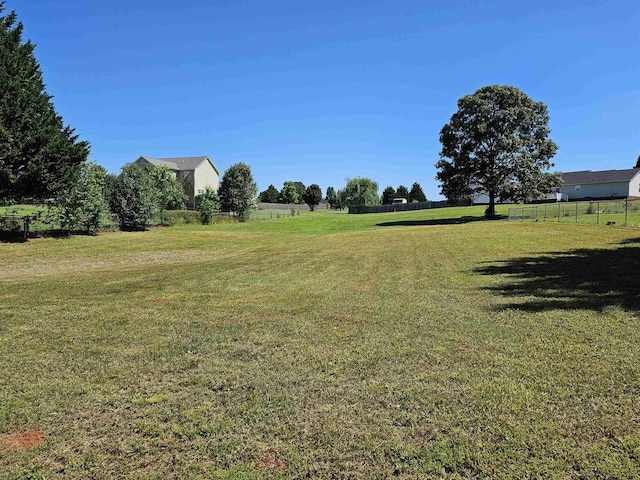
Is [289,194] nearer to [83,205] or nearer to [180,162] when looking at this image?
[180,162]

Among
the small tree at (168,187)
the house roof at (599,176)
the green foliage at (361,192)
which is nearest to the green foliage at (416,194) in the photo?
the green foliage at (361,192)

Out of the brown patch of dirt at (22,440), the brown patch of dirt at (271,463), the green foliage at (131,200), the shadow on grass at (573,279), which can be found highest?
the green foliage at (131,200)

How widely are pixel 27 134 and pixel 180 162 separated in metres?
43.1

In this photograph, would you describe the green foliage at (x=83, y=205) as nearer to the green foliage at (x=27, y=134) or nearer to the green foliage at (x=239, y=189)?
the green foliage at (x=27, y=134)

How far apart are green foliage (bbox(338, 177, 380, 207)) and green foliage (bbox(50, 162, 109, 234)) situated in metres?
67.4

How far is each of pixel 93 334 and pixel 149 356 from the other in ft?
4.93

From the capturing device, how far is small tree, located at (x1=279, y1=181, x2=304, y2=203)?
126 metres

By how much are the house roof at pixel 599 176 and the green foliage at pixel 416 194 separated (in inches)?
1695

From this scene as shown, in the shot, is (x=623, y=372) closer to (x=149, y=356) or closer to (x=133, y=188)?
(x=149, y=356)

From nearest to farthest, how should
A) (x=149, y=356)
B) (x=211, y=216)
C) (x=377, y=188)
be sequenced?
(x=149, y=356) < (x=211, y=216) < (x=377, y=188)

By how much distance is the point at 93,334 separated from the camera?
5699 mm

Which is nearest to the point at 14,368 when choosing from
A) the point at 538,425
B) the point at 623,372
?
the point at 538,425

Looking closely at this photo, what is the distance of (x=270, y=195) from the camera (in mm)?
130375

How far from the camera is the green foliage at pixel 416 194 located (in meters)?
110
